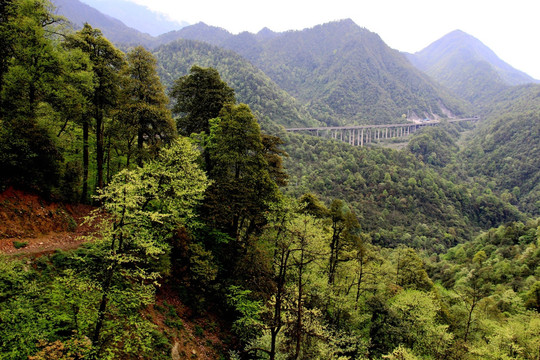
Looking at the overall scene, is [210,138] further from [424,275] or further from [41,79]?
[424,275]

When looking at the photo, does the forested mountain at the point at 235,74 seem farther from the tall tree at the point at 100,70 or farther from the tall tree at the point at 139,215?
the tall tree at the point at 139,215

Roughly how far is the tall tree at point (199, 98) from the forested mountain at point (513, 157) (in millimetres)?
137149

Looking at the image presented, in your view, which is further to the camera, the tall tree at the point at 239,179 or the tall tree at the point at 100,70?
the tall tree at the point at 239,179

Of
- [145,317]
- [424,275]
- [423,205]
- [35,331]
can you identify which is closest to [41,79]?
[35,331]

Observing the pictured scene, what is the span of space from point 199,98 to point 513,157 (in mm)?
171605

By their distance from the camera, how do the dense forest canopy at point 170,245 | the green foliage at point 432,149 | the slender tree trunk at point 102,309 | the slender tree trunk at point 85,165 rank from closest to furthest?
the slender tree trunk at point 102,309, the dense forest canopy at point 170,245, the slender tree trunk at point 85,165, the green foliage at point 432,149

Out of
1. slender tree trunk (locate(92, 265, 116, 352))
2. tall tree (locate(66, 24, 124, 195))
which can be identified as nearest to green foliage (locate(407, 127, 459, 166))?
tall tree (locate(66, 24, 124, 195))

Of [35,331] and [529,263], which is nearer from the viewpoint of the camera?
[35,331]

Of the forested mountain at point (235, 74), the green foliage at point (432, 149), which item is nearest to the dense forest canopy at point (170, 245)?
the forested mountain at point (235, 74)

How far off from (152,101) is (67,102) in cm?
570

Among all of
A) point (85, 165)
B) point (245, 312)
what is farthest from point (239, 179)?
point (85, 165)

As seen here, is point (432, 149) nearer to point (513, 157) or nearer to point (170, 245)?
point (513, 157)

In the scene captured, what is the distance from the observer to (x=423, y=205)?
96375 millimetres

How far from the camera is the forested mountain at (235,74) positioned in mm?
145875
